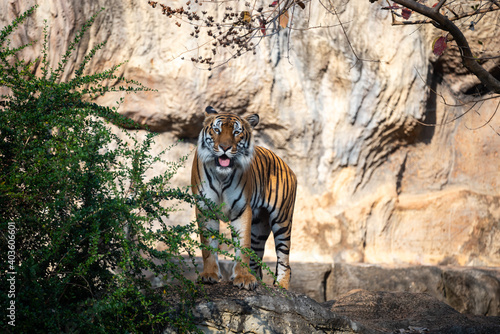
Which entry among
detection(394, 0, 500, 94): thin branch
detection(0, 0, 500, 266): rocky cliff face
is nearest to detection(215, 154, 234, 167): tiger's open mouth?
detection(394, 0, 500, 94): thin branch

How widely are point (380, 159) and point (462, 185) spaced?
156 centimetres

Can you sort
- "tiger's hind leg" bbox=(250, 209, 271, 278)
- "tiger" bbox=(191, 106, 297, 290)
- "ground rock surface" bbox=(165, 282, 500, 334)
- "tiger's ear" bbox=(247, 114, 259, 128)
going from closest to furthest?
"ground rock surface" bbox=(165, 282, 500, 334) → "tiger" bbox=(191, 106, 297, 290) → "tiger's ear" bbox=(247, 114, 259, 128) → "tiger's hind leg" bbox=(250, 209, 271, 278)

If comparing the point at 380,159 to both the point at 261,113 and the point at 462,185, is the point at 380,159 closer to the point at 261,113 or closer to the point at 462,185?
the point at 462,185

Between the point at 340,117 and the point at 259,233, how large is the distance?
160 inches

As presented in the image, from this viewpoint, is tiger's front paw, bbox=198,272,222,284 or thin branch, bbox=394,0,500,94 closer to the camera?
thin branch, bbox=394,0,500,94

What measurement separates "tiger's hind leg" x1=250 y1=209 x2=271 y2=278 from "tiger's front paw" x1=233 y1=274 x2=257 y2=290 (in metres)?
1.24

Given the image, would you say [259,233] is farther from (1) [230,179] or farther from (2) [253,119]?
(2) [253,119]

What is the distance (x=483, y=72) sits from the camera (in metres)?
4.05

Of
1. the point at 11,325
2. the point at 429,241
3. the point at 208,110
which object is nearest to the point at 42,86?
the point at 208,110

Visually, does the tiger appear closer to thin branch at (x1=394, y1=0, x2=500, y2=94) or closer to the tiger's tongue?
the tiger's tongue

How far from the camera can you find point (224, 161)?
4434 millimetres

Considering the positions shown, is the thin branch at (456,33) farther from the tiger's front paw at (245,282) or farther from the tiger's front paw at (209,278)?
the tiger's front paw at (209,278)

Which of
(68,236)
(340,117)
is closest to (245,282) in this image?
(68,236)

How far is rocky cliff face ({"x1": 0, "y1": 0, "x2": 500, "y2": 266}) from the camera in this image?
864 cm
